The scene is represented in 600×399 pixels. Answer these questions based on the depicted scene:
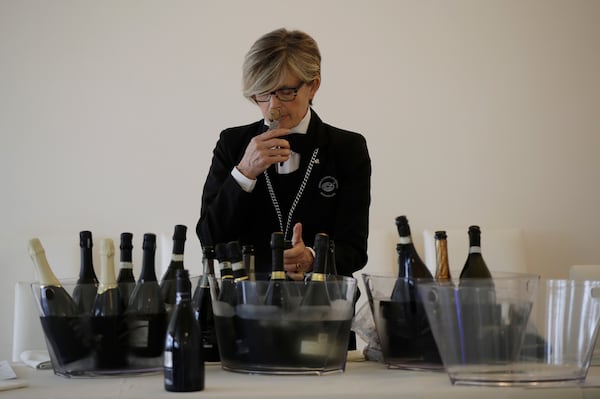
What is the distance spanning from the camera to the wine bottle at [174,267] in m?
1.04

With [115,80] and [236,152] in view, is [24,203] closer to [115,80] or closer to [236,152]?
[115,80]

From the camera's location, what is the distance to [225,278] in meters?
1.11

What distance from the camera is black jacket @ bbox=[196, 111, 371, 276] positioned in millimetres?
1638

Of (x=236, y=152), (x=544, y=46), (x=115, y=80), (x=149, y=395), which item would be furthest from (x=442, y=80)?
(x=149, y=395)

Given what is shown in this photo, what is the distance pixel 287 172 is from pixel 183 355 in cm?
A: 84

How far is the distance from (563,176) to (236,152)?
219 centimetres

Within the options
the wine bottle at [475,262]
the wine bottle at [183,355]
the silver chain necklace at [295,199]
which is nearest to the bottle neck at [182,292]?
the wine bottle at [183,355]

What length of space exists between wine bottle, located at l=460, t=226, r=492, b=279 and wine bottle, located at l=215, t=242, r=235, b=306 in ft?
1.35

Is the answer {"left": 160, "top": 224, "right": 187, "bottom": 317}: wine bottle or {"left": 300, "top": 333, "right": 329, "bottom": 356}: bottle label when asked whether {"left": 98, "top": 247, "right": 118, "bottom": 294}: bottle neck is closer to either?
{"left": 160, "top": 224, "right": 187, "bottom": 317}: wine bottle

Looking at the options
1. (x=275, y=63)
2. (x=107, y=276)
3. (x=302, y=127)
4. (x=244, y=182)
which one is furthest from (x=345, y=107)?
(x=107, y=276)

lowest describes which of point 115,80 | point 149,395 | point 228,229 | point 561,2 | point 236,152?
point 149,395

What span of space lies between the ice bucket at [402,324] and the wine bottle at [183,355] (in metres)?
0.31

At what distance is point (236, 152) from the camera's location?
1.74m

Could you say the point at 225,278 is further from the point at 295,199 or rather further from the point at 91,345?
the point at 295,199
